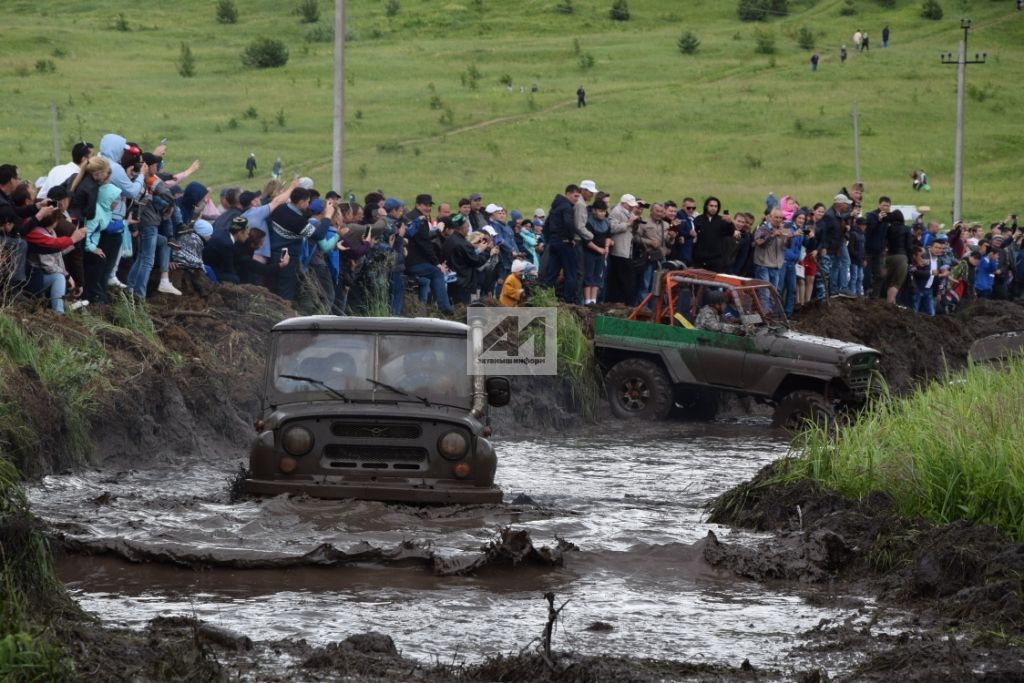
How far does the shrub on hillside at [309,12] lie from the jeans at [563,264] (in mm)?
79399

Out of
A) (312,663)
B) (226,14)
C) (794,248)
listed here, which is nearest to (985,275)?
(794,248)

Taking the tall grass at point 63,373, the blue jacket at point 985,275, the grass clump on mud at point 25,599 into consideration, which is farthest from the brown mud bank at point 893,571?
the blue jacket at point 985,275

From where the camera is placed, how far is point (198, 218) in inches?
778

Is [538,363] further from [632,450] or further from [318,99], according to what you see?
[318,99]

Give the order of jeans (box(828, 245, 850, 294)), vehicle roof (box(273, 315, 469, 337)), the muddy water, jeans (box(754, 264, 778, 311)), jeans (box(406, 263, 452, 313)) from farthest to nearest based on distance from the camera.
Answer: jeans (box(828, 245, 850, 294))
jeans (box(754, 264, 778, 311))
jeans (box(406, 263, 452, 313))
vehicle roof (box(273, 315, 469, 337))
the muddy water

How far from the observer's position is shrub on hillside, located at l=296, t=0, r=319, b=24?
102 m

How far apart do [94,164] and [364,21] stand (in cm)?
8854

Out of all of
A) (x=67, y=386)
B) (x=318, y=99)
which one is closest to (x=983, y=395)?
(x=67, y=386)

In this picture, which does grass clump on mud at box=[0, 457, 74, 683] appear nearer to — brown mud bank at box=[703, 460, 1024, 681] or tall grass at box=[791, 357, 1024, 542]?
brown mud bank at box=[703, 460, 1024, 681]

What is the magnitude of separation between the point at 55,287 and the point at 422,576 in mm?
6919

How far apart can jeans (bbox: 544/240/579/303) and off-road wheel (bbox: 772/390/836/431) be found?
3988 mm

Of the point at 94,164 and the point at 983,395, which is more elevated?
the point at 94,164

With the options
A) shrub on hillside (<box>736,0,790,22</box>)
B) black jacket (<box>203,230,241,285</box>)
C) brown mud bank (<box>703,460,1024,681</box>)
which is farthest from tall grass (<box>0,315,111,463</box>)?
shrub on hillside (<box>736,0,790,22</box>)

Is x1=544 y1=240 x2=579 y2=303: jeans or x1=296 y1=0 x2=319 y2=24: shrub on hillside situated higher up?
x1=296 y1=0 x2=319 y2=24: shrub on hillside
